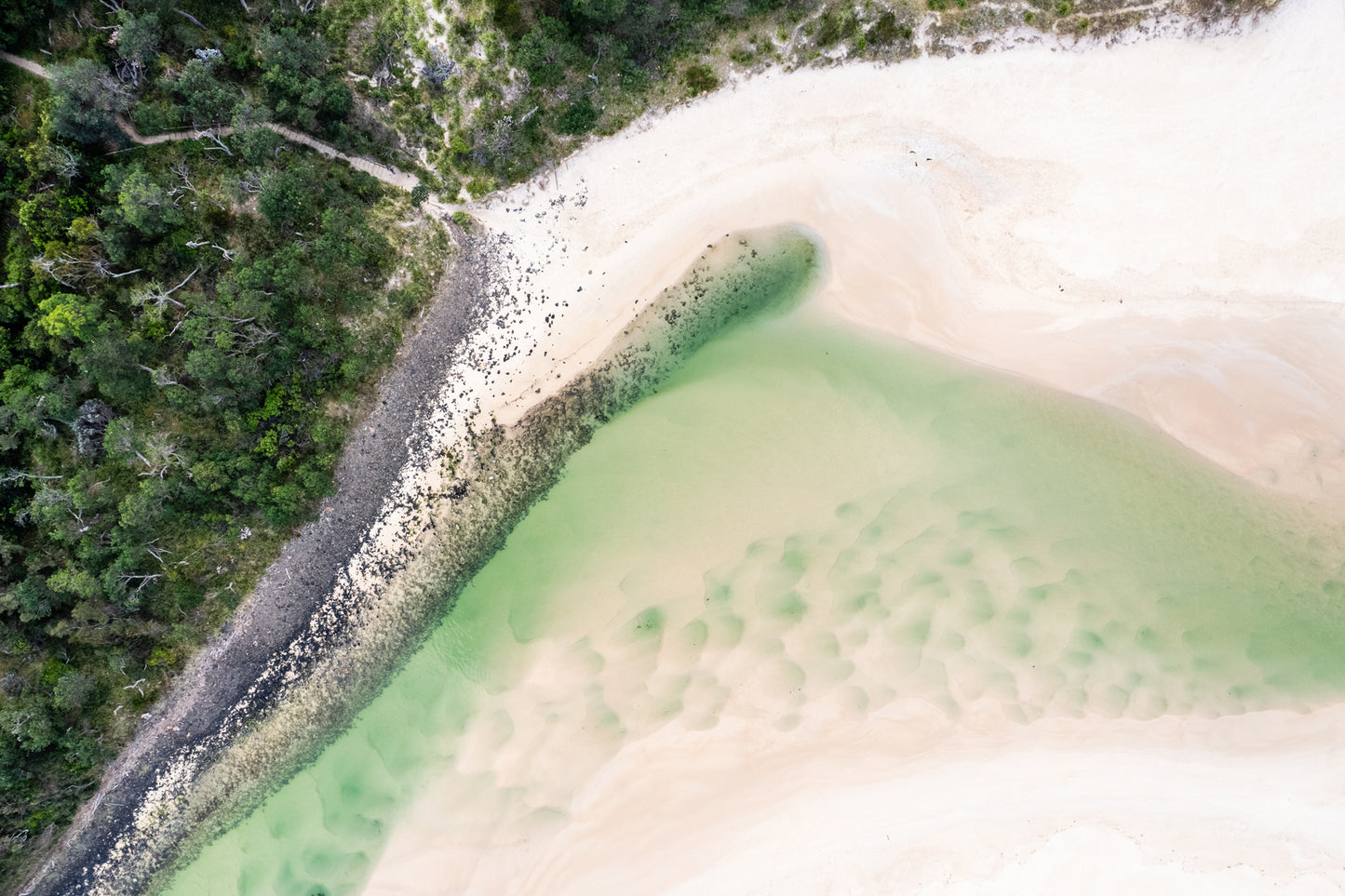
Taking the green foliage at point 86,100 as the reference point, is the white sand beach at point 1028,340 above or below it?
below

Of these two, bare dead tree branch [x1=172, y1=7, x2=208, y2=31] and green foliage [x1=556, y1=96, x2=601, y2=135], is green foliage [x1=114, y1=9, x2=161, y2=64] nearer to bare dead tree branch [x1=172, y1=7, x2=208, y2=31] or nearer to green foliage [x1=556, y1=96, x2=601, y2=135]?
bare dead tree branch [x1=172, y1=7, x2=208, y2=31]

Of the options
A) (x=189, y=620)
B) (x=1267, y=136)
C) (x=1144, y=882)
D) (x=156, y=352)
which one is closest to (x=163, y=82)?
(x=156, y=352)

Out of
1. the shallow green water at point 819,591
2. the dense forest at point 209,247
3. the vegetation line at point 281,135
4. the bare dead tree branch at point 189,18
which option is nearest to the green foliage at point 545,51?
the dense forest at point 209,247

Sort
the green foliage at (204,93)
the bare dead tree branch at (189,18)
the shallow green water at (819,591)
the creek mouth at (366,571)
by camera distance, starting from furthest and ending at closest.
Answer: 1. the creek mouth at (366,571)
2. the shallow green water at (819,591)
3. the bare dead tree branch at (189,18)
4. the green foliage at (204,93)

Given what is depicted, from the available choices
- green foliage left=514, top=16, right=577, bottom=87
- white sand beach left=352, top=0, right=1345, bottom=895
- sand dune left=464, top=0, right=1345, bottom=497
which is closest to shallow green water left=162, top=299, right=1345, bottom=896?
white sand beach left=352, top=0, right=1345, bottom=895

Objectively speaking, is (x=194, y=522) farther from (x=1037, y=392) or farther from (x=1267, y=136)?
(x=1267, y=136)

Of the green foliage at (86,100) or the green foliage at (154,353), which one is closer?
the green foliage at (86,100)

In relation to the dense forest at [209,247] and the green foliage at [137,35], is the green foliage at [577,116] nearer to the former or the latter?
the dense forest at [209,247]
